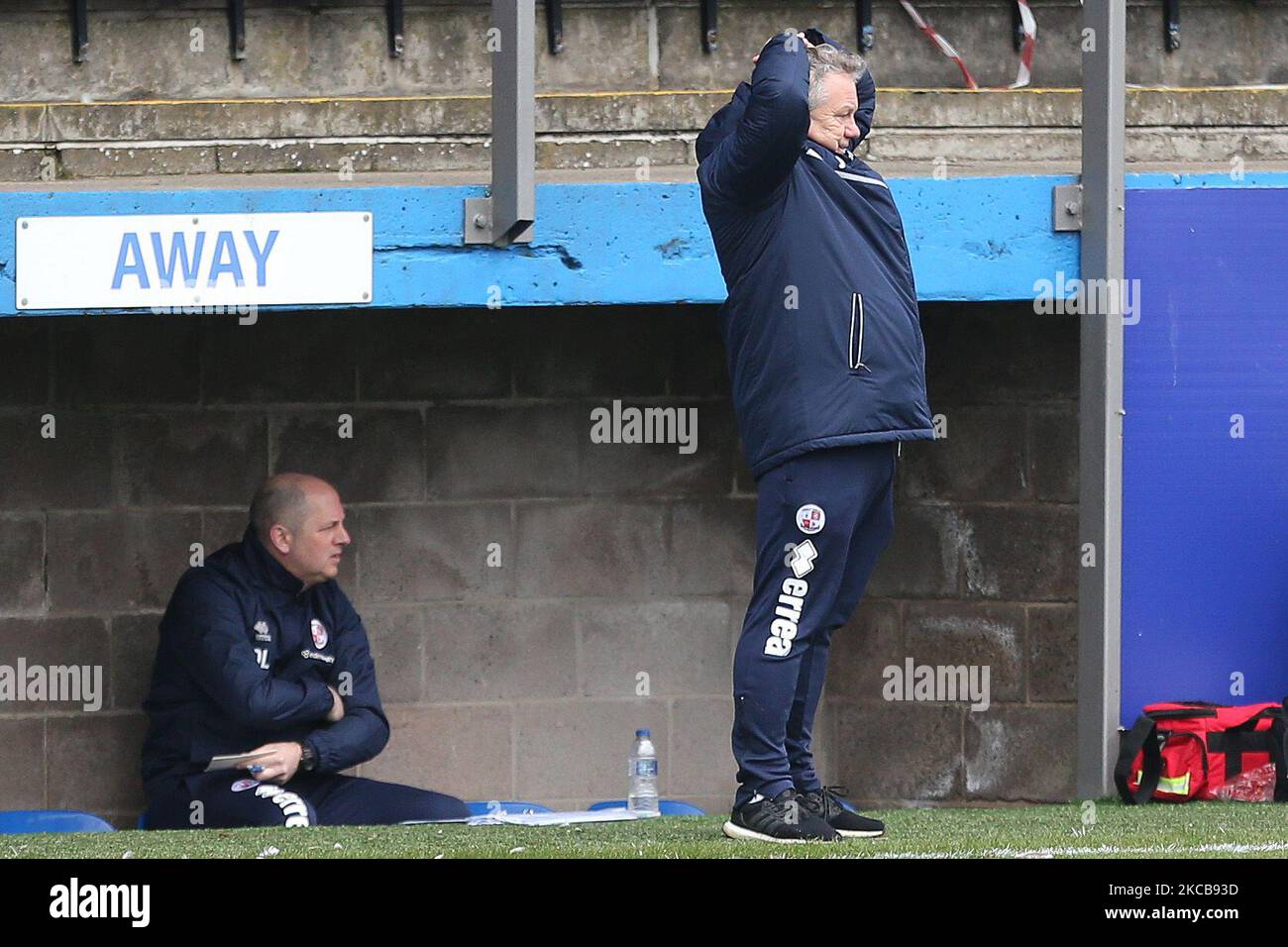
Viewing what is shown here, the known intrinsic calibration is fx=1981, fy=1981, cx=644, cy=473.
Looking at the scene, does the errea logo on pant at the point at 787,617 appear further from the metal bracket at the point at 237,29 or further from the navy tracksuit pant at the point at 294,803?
the metal bracket at the point at 237,29

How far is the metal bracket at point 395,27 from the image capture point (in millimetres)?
6613

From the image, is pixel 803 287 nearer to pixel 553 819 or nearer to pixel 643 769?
pixel 553 819

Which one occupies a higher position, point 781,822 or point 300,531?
point 300,531

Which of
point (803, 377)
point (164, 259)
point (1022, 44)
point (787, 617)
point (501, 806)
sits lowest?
point (501, 806)

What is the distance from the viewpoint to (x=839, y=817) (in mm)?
3840

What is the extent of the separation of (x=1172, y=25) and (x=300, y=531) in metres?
3.34

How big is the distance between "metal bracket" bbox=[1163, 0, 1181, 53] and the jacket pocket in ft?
10.8

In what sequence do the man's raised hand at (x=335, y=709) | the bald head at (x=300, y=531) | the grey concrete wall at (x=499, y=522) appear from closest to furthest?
the man's raised hand at (x=335, y=709)
the bald head at (x=300, y=531)
the grey concrete wall at (x=499, y=522)

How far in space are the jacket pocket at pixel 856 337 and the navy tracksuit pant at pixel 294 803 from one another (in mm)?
2278

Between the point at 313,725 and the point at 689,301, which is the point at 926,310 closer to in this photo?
the point at 689,301

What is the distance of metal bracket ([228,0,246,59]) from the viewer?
659 cm

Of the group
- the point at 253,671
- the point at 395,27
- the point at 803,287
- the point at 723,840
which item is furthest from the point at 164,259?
the point at 723,840

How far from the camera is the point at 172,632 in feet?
19.0

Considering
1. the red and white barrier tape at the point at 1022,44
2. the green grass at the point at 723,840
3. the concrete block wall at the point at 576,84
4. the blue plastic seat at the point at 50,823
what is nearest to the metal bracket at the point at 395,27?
the concrete block wall at the point at 576,84
